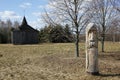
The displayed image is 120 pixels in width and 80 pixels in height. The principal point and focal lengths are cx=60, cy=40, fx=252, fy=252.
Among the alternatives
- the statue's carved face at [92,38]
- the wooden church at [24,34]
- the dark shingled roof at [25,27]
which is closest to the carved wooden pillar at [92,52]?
the statue's carved face at [92,38]

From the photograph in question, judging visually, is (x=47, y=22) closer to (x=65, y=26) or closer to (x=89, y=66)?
(x=65, y=26)

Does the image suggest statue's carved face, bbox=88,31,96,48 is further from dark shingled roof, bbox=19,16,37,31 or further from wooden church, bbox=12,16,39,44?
dark shingled roof, bbox=19,16,37,31

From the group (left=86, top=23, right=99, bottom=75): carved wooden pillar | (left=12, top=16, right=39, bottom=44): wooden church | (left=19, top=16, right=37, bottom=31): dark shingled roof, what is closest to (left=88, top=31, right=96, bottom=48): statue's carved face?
(left=86, top=23, right=99, bottom=75): carved wooden pillar

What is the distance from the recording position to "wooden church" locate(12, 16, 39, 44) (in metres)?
52.7

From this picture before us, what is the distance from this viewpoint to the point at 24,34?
52.8 metres

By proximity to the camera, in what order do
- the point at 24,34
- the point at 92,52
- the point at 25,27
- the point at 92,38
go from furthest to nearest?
the point at 25,27
the point at 24,34
the point at 92,38
the point at 92,52

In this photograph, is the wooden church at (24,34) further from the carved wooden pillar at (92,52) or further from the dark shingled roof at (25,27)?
the carved wooden pillar at (92,52)

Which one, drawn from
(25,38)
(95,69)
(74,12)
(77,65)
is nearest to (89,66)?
(95,69)

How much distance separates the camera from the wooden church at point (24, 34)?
2076 inches

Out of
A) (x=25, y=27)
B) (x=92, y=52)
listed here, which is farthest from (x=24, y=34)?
(x=92, y=52)

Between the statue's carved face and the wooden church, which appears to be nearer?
the statue's carved face

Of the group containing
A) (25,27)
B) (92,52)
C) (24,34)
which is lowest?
(92,52)

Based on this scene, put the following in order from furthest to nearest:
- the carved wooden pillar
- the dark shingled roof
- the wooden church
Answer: the dark shingled roof
the wooden church
the carved wooden pillar

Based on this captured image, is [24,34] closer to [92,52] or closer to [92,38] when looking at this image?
[92,38]
